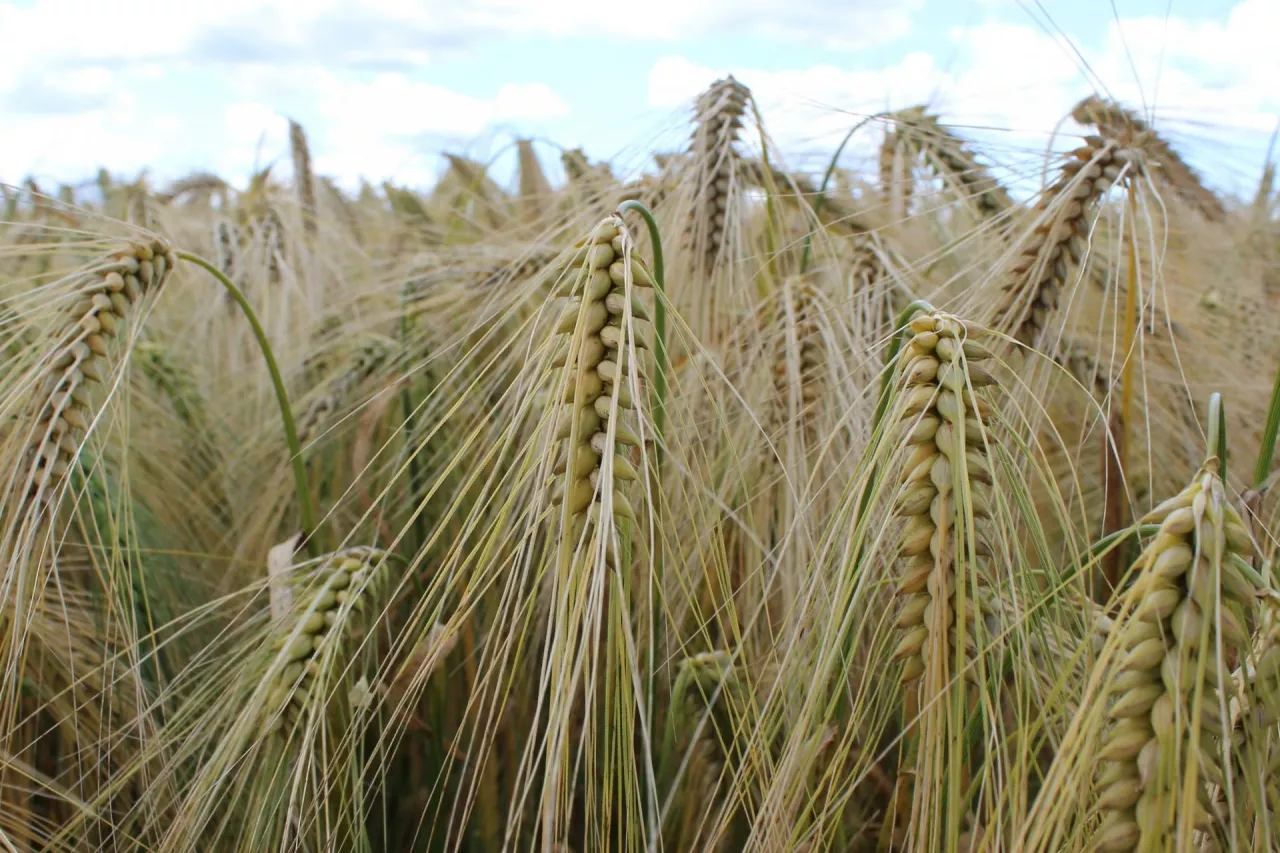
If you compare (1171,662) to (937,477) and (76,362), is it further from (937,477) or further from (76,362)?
(76,362)

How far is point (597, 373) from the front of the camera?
673 millimetres

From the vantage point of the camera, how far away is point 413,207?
2.85m

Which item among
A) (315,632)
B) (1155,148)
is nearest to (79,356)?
(315,632)

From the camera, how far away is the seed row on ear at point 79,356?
93 centimetres

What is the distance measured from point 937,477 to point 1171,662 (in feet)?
0.54

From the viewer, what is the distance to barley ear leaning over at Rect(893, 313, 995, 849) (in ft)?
1.99

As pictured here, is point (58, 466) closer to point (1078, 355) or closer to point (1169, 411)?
→ point (1078, 355)

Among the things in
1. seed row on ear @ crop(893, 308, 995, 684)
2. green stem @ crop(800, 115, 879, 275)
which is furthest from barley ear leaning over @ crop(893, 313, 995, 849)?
green stem @ crop(800, 115, 879, 275)

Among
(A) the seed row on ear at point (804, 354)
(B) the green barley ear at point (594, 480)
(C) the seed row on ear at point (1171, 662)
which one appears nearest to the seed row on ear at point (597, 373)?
(B) the green barley ear at point (594, 480)

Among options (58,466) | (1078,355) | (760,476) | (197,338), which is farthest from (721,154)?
(197,338)

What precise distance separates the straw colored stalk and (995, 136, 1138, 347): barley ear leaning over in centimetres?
6

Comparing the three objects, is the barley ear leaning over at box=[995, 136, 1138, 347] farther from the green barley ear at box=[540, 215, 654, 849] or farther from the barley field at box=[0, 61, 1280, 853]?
the green barley ear at box=[540, 215, 654, 849]

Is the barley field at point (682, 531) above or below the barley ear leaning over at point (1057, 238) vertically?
below

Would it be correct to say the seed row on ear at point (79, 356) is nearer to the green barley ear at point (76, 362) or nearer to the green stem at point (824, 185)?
the green barley ear at point (76, 362)
